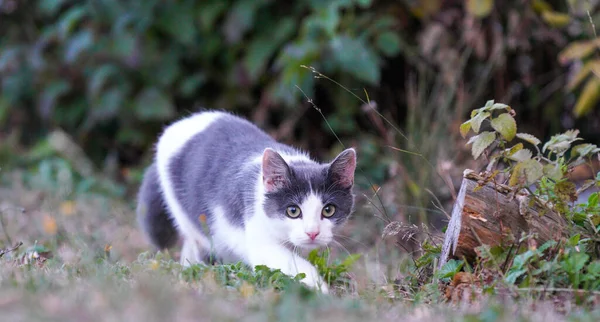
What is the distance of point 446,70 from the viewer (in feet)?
18.5

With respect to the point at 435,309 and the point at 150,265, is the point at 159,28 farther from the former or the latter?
the point at 435,309

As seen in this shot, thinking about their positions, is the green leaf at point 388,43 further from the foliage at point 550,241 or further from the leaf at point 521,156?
the leaf at point 521,156

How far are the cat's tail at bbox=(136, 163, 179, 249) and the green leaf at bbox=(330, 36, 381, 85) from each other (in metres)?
1.69

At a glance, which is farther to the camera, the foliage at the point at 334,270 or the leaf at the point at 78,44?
the leaf at the point at 78,44

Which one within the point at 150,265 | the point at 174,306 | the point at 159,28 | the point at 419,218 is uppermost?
the point at 159,28

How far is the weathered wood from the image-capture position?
3064mm

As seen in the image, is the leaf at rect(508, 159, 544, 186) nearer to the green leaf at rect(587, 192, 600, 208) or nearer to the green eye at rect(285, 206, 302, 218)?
the green leaf at rect(587, 192, 600, 208)

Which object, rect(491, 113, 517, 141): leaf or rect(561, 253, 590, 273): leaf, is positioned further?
rect(491, 113, 517, 141): leaf

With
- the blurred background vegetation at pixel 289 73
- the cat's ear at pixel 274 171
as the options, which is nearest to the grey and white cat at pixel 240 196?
the cat's ear at pixel 274 171

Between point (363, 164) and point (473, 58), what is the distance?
133 cm

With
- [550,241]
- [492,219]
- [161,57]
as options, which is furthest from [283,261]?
[161,57]

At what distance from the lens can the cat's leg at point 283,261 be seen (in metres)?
3.35

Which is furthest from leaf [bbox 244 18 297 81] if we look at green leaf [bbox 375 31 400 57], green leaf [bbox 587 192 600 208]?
green leaf [bbox 587 192 600 208]

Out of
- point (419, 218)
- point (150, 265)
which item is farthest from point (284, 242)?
point (419, 218)
